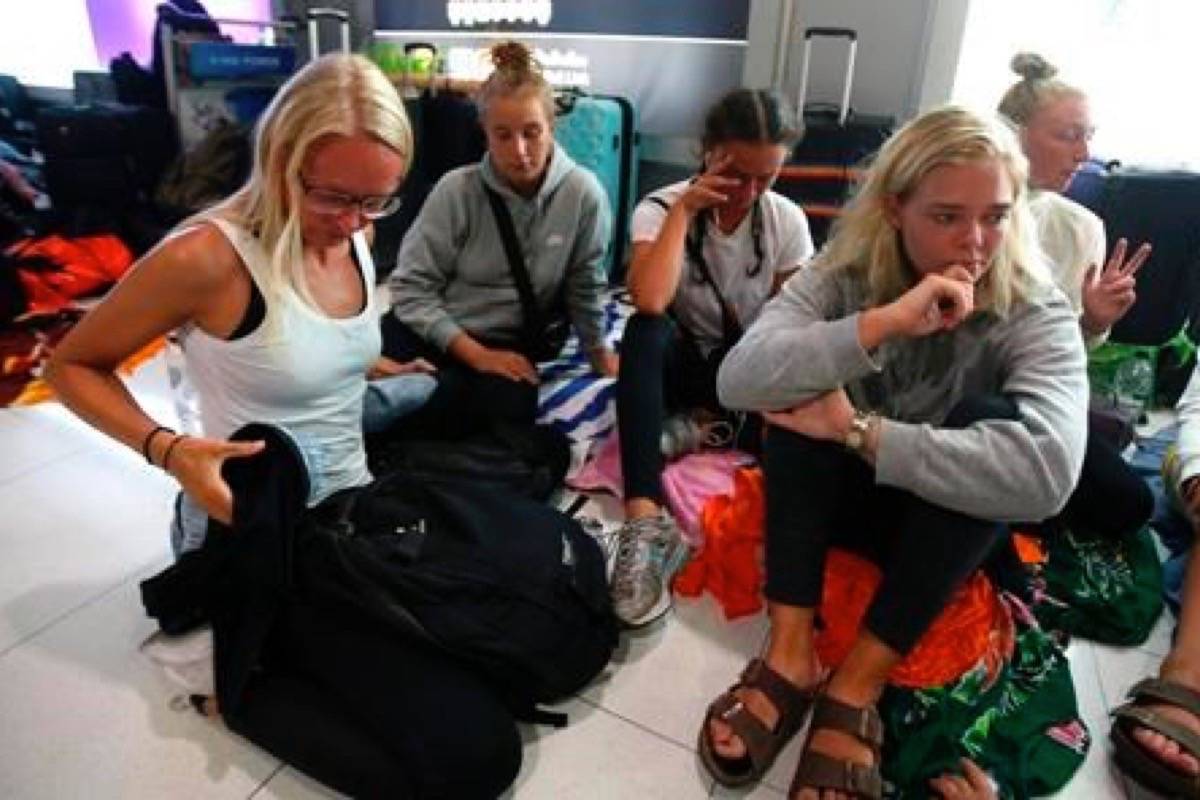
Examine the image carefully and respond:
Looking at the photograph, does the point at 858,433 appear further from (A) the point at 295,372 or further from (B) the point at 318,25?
(B) the point at 318,25

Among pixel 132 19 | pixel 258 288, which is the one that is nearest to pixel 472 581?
pixel 258 288

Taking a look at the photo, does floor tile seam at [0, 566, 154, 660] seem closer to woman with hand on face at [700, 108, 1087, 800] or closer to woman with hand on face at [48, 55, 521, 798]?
woman with hand on face at [48, 55, 521, 798]

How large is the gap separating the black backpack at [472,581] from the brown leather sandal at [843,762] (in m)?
0.35

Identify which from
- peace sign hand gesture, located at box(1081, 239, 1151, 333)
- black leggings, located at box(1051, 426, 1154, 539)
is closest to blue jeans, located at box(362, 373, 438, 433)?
black leggings, located at box(1051, 426, 1154, 539)

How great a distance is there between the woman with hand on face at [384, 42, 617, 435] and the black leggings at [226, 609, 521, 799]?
67 cm

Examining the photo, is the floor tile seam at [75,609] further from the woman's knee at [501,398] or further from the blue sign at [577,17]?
the blue sign at [577,17]

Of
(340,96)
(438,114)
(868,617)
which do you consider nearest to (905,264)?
(868,617)

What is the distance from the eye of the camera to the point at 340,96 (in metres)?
1.06

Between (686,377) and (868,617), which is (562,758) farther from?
(686,377)

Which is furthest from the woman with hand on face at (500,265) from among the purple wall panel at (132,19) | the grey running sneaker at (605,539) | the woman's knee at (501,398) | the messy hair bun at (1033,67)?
the purple wall panel at (132,19)

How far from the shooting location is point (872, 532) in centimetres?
130

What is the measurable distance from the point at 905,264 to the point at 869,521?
1.40ft

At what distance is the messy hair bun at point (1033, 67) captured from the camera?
72.3 inches

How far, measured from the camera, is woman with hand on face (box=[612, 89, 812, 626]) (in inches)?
59.3
